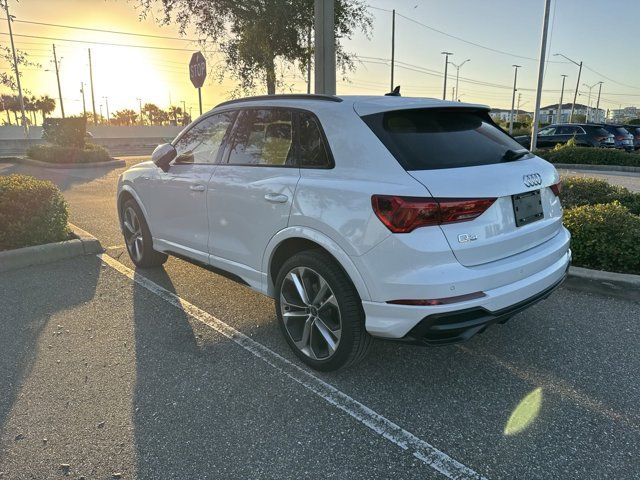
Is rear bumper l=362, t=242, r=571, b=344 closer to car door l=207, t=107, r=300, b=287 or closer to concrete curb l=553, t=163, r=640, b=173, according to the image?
car door l=207, t=107, r=300, b=287

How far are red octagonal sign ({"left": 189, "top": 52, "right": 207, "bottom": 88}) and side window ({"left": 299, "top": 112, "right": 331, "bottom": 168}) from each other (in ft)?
17.5

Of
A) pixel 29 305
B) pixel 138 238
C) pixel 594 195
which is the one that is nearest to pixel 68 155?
pixel 138 238

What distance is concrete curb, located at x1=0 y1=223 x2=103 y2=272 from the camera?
17.4 ft

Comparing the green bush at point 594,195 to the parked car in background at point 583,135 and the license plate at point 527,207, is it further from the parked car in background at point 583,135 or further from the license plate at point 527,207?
the parked car in background at point 583,135

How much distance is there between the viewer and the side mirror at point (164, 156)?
4.39m

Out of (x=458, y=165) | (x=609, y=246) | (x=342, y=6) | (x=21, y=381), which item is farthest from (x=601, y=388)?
(x=342, y=6)

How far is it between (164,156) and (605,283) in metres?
4.29

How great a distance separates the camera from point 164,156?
174 inches

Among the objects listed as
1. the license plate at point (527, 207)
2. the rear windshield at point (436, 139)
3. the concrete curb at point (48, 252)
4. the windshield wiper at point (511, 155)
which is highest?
the rear windshield at point (436, 139)

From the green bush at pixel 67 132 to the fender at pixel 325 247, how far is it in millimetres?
17809

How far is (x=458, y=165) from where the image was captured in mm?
2758

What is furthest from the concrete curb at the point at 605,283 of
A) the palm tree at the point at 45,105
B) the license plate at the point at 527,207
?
the palm tree at the point at 45,105

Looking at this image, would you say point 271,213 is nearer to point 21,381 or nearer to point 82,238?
point 21,381

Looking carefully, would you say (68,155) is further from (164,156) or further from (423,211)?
(423,211)
